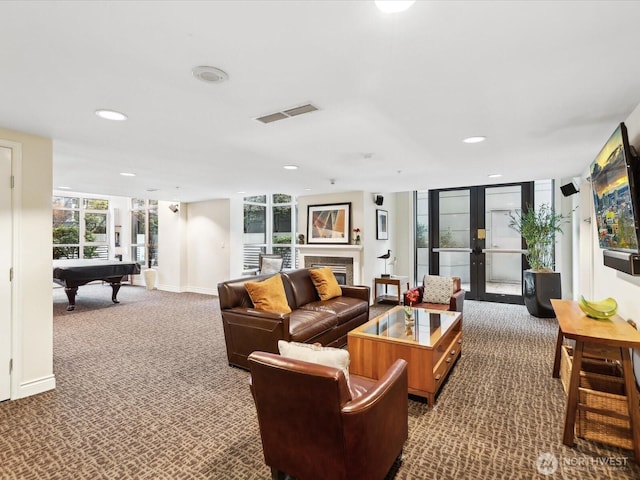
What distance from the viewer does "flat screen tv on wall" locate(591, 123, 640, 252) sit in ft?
6.92

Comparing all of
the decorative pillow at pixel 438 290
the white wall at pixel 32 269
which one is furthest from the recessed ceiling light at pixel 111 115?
the decorative pillow at pixel 438 290

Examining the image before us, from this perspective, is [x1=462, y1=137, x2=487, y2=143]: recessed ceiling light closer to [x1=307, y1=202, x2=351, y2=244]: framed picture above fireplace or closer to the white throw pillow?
the white throw pillow

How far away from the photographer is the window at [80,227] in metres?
9.20

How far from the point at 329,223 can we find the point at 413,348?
4.37m

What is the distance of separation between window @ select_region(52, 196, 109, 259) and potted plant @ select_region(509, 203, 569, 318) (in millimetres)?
10603

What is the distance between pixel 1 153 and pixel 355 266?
5.18 metres

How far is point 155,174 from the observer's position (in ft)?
15.5

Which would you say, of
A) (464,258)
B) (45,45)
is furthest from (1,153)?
(464,258)

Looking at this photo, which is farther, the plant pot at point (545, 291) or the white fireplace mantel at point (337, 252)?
the white fireplace mantel at point (337, 252)

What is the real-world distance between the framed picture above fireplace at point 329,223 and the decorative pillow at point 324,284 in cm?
191

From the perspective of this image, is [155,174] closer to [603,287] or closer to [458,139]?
[458,139]

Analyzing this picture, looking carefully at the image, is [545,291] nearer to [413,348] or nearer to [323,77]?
[413,348]

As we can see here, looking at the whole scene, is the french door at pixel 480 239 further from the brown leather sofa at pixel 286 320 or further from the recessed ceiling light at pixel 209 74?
the recessed ceiling light at pixel 209 74

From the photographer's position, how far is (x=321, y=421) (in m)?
1.52
